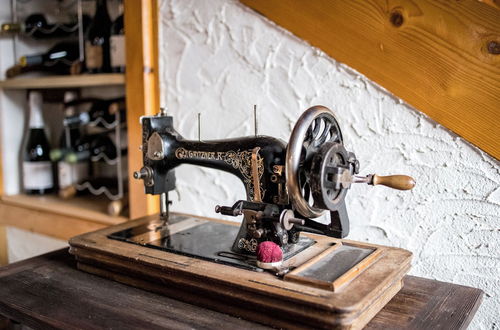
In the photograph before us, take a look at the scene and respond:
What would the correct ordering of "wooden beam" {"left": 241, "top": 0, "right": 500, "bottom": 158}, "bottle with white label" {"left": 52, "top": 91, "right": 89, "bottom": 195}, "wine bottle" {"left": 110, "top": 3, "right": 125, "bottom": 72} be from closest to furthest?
"wooden beam" {"left": 241, "top": 0, "right": 500, "bottom": 158}, "wine bottle" {"left": 110, "top": 3, "right": 125, "bottom": 72}, "bottle with white label" {"left": 52, "top": 91, "right": 89, "bottom": 195}

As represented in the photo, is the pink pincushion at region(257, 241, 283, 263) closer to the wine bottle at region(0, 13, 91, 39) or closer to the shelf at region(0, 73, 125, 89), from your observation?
the shelf at region(0, 73, 125, 89)

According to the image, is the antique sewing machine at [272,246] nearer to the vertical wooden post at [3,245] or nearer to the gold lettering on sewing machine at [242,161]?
the gold lettering on sewing machine at [242,161]

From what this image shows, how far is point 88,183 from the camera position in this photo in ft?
6.72


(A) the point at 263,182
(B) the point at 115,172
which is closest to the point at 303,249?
(A) the point at 263,182

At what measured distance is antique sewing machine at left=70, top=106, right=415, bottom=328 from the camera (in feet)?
2.91

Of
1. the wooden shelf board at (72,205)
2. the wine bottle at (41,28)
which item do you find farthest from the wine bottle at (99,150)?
the wine bottle at (41,28)

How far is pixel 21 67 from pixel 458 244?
5.93ft

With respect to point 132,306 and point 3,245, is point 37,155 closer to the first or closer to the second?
point 3,245

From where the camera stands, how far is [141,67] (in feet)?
5.38

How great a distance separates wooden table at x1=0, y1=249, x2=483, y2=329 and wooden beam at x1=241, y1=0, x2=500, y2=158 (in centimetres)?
38

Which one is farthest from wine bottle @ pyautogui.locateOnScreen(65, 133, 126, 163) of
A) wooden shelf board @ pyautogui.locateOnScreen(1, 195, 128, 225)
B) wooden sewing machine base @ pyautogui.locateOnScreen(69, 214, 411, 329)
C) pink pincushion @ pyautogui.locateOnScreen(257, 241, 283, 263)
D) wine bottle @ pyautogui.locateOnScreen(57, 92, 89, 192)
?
pink pincushion @ pyautogui.locateOnScreen(257, 241, 283, 263)

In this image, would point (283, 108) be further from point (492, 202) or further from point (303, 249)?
point (492, 202)

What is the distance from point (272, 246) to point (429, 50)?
62cm

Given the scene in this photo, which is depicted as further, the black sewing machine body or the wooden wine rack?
the wooden wine rack
